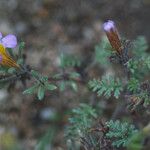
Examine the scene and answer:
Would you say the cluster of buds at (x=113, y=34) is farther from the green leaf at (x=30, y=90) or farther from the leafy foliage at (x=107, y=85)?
the green leaf at (x=30, y=90)

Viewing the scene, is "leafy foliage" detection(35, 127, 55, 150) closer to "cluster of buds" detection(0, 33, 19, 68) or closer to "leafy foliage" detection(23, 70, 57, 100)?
"leafy foliage" detection(23, 70, 57, 100)

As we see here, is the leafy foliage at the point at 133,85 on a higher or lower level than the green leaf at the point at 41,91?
lower

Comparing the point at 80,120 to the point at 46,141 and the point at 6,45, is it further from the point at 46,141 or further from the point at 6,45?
the point at 6,45

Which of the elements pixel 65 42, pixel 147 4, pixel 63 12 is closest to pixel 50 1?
pixel 63 12

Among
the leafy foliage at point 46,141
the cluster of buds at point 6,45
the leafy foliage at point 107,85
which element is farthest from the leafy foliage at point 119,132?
the leafy foliage at point 46,141

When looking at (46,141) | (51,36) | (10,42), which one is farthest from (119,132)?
(51,36)

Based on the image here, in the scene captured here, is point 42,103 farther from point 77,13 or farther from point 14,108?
point 77,13

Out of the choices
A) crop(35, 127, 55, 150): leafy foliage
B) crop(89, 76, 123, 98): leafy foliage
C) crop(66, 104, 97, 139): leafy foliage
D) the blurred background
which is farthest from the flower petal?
the blurred background
